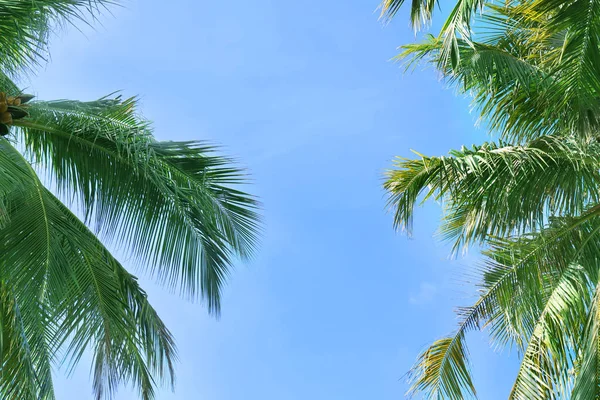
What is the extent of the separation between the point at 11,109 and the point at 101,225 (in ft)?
4.54

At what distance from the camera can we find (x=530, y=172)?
807cm

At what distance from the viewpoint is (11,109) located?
6535 millimetres

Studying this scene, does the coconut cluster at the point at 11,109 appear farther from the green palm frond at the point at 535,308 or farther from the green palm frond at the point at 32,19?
the green palm frond at the point at 535,308

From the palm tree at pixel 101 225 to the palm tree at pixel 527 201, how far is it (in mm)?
2166

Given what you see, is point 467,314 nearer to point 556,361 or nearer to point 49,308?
point 556,361

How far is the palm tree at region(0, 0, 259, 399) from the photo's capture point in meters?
6.54

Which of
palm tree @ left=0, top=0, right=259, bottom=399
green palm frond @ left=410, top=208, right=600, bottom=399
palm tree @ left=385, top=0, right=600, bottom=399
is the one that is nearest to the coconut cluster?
palm tree @ left=0, top=0, right=259, bottom=399

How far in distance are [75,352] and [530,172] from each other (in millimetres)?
4504

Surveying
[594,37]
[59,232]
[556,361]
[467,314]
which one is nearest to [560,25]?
[594,37]

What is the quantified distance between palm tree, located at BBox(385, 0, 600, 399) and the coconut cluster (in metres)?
3.43

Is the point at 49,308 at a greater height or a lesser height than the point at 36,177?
lesser

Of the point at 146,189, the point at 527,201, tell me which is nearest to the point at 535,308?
the point at 527,201

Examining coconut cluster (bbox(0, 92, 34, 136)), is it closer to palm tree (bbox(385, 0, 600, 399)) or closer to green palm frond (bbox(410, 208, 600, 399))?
palm tree (bbox(385, 0, 600, 399))

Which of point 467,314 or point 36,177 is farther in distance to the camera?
point 467,314
